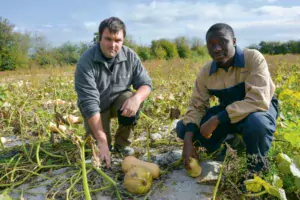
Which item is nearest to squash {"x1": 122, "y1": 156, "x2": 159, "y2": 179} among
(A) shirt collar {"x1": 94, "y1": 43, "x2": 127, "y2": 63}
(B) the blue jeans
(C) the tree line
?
(B) the blue jeans

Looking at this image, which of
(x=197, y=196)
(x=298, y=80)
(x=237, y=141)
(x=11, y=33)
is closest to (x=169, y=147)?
(x=237, y=141)

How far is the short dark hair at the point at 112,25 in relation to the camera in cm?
257

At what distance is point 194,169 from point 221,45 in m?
0.89

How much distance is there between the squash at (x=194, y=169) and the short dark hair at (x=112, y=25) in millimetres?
1211

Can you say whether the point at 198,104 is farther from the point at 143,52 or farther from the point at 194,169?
the point at 143,52

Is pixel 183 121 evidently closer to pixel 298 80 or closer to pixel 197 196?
pixel 197 196

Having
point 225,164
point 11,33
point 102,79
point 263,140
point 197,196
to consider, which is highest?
point 11,33

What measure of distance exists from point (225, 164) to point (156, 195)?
0.53m

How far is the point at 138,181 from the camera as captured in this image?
2066 mm

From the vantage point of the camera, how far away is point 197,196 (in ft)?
6.81

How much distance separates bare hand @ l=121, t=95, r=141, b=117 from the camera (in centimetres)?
261

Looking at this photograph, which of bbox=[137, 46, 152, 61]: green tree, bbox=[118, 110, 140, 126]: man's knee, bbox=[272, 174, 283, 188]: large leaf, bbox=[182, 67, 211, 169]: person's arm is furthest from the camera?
bbox=[137, 46, 152, 61]: green tree

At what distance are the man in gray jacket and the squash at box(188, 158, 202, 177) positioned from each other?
65cm

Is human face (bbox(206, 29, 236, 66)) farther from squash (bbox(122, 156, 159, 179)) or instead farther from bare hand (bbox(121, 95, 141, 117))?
squash (bbox(122, 156, 159, 179))
